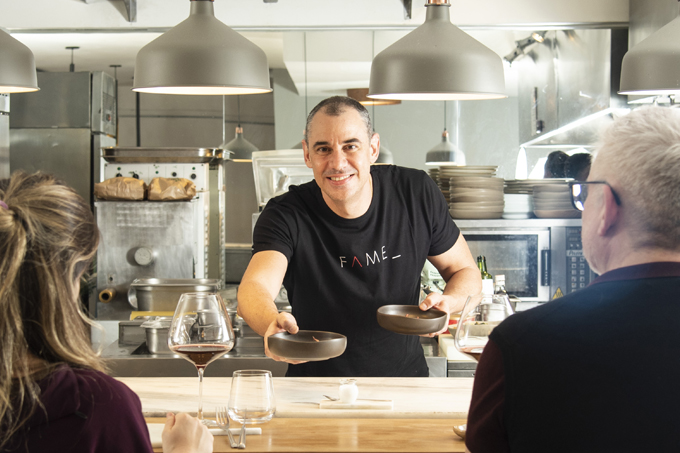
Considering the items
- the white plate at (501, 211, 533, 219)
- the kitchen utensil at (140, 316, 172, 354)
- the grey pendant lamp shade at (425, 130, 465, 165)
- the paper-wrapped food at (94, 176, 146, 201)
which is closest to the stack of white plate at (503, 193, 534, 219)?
the white plate at (501, 211, 533, 219)

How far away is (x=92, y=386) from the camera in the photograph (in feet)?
2.93

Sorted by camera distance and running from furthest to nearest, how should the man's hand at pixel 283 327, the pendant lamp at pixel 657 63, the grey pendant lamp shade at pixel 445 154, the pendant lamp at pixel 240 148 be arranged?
the pendant lamp at pixel 240 148
the grey pendant lamp shade at pixel 445 154
the pendant lamp at pixel 657 63
the man's hand at pixel 283 327

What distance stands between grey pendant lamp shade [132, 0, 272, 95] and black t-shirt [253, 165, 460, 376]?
18.1 inches

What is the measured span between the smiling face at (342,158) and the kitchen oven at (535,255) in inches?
67.0

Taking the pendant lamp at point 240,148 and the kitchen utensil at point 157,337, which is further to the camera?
the pendant lamp at point 240,148

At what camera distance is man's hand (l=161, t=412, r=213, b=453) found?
1.07 metres

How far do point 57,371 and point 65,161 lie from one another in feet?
12.2

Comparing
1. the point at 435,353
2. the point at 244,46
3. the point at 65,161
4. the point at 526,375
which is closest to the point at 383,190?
the point at 244,46

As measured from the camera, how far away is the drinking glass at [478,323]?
1268 mm

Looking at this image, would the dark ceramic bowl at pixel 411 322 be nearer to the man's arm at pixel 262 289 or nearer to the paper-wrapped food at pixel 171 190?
the man's arm at pixel 262 289

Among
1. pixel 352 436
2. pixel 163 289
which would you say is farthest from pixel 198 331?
pixel 163 289

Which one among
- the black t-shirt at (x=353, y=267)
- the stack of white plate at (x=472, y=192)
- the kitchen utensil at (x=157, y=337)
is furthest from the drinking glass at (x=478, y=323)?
the stack of white plate at (x=472, y=192)

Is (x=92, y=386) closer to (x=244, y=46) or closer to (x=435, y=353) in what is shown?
(x=244, y=46)

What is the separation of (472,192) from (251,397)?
2.44 m
